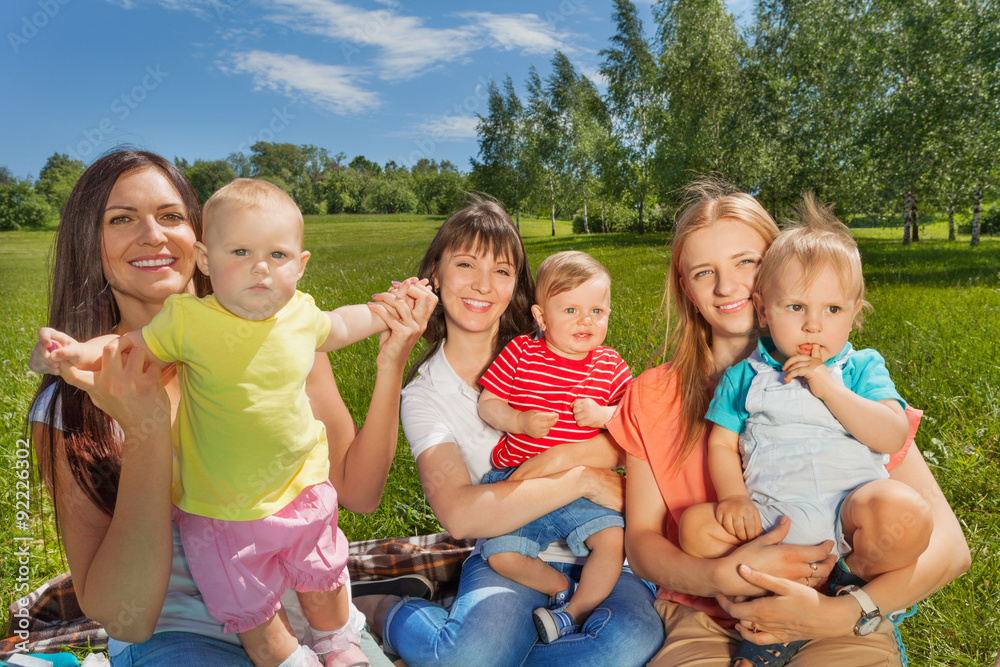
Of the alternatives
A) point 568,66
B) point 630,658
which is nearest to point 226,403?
point 630,658

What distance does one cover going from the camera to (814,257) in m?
2.08

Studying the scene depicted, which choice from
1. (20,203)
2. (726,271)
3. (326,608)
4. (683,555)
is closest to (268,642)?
(326,608)

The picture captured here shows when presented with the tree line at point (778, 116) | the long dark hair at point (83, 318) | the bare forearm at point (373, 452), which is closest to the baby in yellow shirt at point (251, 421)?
the long dark hair at point (83, 318)

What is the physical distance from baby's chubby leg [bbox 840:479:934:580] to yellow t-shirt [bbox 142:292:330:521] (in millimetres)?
1732

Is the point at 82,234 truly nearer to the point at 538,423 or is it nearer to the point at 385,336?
the point at 385,336

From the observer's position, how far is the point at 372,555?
332 cm

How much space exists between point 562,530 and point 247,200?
1.80 meters

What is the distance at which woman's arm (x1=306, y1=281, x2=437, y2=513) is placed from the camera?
7.91 feet

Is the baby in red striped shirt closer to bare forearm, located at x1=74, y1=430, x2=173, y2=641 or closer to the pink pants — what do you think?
the pink pants

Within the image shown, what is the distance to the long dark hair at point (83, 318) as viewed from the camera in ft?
6.42

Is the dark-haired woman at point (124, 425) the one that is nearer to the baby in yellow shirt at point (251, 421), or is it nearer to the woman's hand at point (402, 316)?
the baby in yellow shirt at point (251, 421)

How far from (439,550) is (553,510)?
3.36ft

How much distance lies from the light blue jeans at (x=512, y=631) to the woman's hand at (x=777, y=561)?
56 centimetres

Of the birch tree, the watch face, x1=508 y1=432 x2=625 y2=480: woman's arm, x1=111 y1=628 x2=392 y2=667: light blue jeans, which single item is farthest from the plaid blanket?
the birch tree
